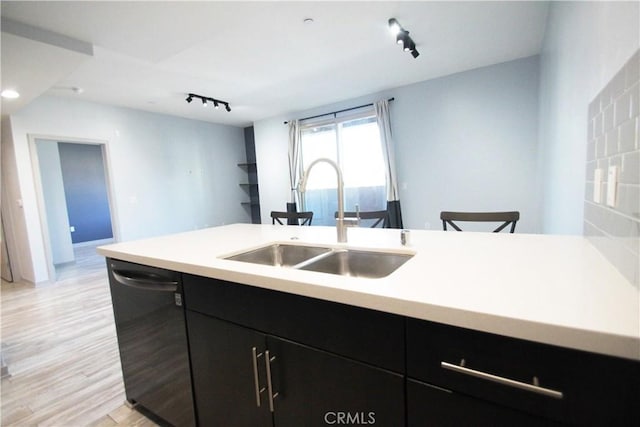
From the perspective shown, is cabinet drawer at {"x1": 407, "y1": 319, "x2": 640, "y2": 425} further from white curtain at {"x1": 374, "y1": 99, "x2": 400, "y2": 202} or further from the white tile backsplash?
white curtain at {"x1": 374, "y1": 99, "x2": 400, "y2": 202}

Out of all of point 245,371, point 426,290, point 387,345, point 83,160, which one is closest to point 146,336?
point 245,371

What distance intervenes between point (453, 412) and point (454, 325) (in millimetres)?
208

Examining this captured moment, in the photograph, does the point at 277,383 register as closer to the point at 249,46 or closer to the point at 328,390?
the point at 328,390

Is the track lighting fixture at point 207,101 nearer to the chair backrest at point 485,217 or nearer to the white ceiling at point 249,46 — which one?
the white ceiling at point 249,46

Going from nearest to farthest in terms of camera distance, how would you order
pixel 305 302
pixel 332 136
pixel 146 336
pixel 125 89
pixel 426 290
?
pixel 426 290 → pixel 305 302 → pixel 146 336 → pixel 125 89 → pixel 332 136

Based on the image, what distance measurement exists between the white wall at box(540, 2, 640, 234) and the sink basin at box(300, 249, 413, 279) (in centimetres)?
90

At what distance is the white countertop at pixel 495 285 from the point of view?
503mm

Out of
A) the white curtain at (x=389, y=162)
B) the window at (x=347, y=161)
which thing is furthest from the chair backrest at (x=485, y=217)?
the window at (x=347, y=161)

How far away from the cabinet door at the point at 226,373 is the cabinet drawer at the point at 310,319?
5 centimetres

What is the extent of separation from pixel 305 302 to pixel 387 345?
10.1 inches

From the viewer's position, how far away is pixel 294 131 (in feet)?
17.7

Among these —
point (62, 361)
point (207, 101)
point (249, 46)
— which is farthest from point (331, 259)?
point (207, 101)

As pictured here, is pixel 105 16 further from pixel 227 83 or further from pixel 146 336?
pixel 146 336

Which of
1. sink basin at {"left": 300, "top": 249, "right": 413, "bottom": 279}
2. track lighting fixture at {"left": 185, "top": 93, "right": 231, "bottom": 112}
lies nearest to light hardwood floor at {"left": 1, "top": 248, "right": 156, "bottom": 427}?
sink basin at {"left": 300, "top": 249, "right": 413, "bottom": 279}
